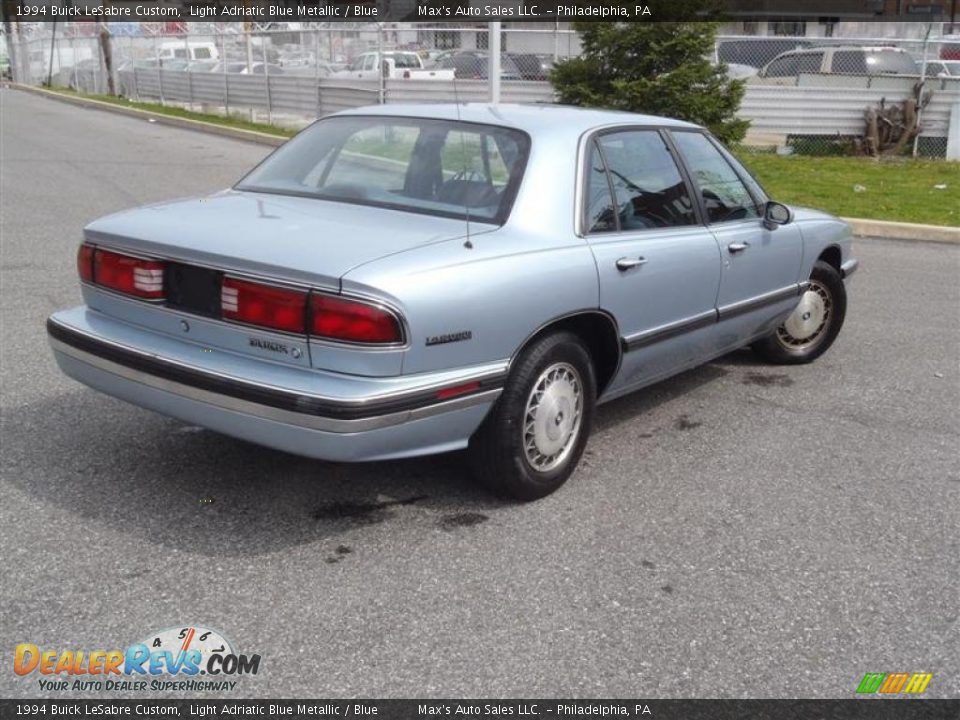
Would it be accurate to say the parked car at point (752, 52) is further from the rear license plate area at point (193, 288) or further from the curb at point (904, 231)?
the rear license plate area at point (193, 288)

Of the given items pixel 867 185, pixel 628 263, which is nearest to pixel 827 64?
pixel 867 185

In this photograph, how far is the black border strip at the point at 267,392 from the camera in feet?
11.3

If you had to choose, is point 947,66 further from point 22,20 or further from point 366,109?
point 22,20

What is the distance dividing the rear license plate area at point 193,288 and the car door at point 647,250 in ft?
4.93

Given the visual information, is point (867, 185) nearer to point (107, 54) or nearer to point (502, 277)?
point (502, 277)

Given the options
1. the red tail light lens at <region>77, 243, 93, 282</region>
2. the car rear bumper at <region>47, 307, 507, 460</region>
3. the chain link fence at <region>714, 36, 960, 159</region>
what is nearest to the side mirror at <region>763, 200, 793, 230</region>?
the car rear bumper at <region>47, 307, 507, 460</region>

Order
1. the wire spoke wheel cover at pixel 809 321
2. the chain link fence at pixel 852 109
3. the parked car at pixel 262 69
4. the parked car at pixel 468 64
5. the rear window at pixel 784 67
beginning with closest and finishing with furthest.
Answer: the wire spoke wheel cover at pixel 809 321 < the chain link fence at pixel 852 109 < the rear window at pixel 784 67 < the parked car at pixel 468 64 < the parked car at pixel 262 69

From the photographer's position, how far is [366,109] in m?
5.04

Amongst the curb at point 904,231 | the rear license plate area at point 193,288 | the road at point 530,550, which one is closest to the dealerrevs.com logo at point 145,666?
the road at point 530,550

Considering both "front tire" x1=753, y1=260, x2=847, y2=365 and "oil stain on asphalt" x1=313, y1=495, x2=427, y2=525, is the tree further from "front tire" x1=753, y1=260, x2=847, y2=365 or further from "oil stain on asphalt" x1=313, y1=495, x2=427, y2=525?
"oil stain on asphalt" x1=313, y1=495, x2=427, y2=525

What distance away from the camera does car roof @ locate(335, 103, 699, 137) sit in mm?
4492

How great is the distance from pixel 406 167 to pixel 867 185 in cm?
1074

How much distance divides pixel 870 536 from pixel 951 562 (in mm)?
300

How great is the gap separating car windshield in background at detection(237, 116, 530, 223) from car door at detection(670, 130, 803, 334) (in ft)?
3.89
